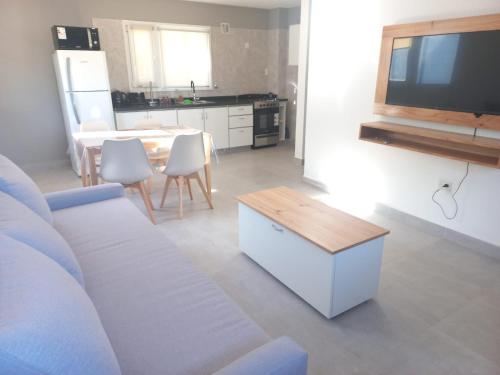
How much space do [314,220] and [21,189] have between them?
65.3 inches

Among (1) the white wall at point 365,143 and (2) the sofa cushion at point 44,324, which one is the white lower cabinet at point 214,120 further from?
(2) the sofa cushion at point 44,324

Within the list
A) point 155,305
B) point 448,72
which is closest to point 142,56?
point 448,72


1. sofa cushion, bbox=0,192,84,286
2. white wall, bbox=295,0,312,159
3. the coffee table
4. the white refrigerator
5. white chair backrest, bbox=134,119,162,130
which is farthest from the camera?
white wall, bbox=295,0,312,159

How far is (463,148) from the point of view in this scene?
2.71 m

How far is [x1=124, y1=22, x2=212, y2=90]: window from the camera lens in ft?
17.1

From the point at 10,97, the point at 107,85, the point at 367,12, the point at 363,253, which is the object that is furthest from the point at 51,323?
the point at 10,97

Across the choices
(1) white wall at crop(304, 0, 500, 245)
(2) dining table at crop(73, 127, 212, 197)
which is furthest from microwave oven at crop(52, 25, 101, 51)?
(1) white wall at crop(304, 0, 500, 245)

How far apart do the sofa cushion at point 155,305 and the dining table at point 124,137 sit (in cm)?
117

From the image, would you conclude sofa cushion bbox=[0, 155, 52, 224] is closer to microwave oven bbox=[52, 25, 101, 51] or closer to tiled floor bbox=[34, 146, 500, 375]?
tiled floor bbox=[34, 146, 500, 375]

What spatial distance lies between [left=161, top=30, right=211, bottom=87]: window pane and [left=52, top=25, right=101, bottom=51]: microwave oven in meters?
1.40

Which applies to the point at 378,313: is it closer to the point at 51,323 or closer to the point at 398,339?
the point at 398,339

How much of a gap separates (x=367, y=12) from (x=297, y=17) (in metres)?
3.11

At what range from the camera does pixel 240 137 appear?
5879 millimetres

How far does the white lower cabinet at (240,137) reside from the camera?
579cm
